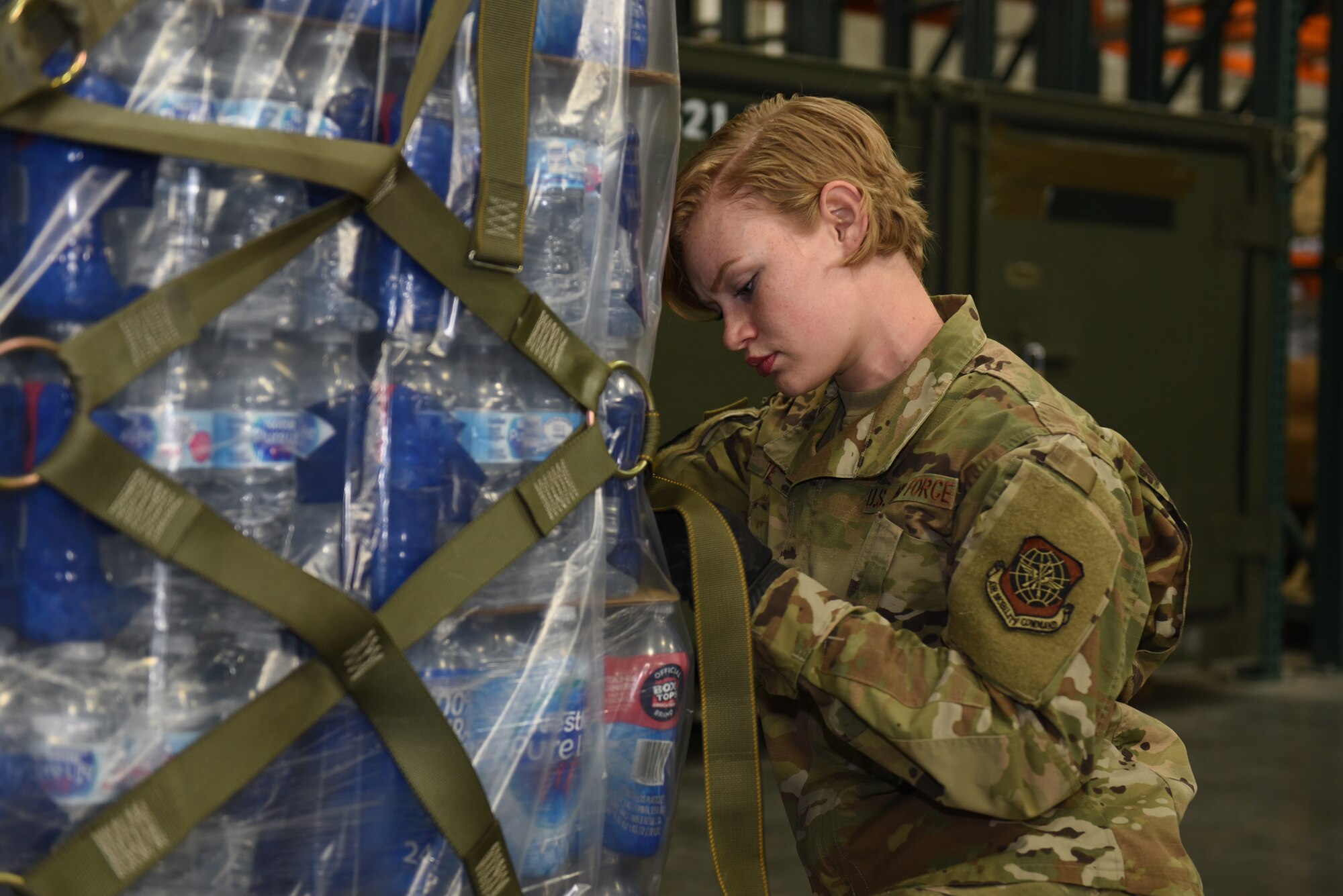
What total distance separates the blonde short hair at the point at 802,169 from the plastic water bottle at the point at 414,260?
14.3 inches

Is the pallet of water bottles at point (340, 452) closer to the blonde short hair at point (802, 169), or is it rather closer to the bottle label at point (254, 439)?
the bottle label at point (254, 439)

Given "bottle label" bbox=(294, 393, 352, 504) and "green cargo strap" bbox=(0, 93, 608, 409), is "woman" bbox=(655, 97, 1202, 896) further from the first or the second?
"bottle label" bbox=(294, 393, 352, 504)

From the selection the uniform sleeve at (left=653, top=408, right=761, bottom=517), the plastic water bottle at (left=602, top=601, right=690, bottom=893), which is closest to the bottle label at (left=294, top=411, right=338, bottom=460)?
the plastic water bottle at (left=602, top=601, right=690, bottom=893)

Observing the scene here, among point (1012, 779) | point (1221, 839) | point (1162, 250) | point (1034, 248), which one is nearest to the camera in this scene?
point (1012, 779)

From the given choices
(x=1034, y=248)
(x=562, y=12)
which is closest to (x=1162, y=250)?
(x=1034, y=248)

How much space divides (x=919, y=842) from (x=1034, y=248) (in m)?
2.73

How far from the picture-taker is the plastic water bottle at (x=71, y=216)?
0.96m

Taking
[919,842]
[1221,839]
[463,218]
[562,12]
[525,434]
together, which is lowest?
[1221,839]

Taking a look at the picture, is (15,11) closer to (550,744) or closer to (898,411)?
(550,744)

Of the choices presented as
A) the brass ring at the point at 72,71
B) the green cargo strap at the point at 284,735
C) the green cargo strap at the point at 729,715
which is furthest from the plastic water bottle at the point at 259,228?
the green cargo strap at the point at 729,715

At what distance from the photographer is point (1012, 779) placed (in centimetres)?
126

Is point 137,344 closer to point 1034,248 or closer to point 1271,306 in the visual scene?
point 1034,248

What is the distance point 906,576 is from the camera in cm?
140

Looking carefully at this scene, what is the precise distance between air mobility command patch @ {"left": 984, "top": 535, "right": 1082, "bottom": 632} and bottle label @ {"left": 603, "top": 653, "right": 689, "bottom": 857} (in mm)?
312
